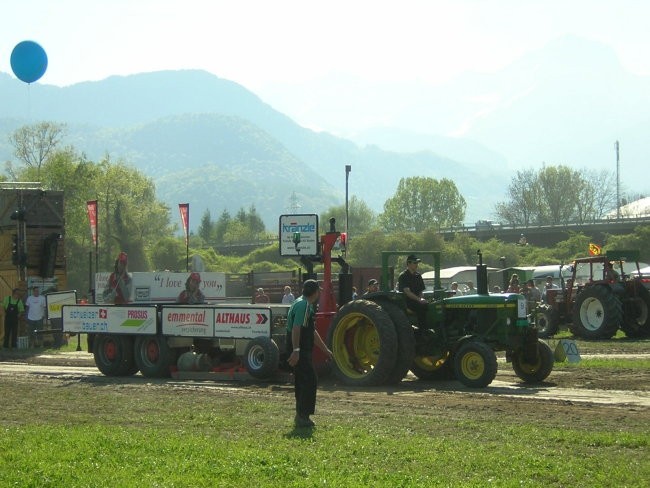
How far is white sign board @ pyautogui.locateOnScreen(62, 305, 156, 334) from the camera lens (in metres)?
18.8

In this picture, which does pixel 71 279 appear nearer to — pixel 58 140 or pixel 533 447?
pixel 58 140

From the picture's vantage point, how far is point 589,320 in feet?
90.8

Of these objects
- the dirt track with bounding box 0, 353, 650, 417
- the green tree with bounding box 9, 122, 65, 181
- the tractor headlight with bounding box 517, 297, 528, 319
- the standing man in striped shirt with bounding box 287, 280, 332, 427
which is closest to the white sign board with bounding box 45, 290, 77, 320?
the dirt track with bounding box 0, 353, 650, 417

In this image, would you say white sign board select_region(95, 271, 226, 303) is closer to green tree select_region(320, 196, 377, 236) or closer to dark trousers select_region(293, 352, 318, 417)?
dark trousers select_region(293, 352, 318, 417)

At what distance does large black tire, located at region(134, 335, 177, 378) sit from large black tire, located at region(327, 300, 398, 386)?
11.5ft

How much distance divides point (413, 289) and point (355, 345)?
4.54ft

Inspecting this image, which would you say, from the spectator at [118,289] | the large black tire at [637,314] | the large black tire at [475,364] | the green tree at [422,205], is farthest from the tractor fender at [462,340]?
the green tree at [422,205]

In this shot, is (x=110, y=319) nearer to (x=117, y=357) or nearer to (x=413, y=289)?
(x=117, y=357)

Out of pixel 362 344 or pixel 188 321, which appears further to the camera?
pixel 188 321

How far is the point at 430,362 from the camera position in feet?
56.1

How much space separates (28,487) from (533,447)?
15.1 ft

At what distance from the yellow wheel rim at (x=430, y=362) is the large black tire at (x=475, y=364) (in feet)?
3.68

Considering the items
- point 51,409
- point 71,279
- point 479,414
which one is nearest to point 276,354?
point 51,409

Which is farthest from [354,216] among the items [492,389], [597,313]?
[492,389]
